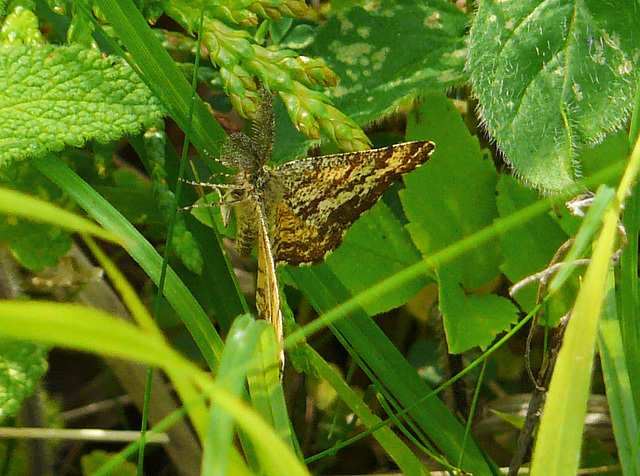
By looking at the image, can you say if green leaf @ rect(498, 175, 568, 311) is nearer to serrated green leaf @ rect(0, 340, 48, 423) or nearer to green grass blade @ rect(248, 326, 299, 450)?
green grass blade @ rect(248, 326, 299, 450)

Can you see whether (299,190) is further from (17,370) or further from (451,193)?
(17,370)

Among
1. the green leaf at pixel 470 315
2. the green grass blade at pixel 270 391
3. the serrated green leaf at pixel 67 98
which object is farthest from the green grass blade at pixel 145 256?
the green leaf at pixel 470 315

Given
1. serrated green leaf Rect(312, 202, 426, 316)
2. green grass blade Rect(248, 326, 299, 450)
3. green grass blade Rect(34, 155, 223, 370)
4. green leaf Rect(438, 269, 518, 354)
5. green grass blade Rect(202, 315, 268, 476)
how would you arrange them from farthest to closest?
serrated green leaf Rect(312, 202, 426, 316) → green leaf Rect(438, 269, 518, 354) → green grass blade Rect(34, 155, 223, 370) → green grass blade Rect(248, 326, 299, 450) → green grass blade Rect(202, 315, 268, 476)

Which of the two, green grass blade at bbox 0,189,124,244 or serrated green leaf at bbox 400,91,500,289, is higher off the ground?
green grass blade at bbox 0,189,124,244

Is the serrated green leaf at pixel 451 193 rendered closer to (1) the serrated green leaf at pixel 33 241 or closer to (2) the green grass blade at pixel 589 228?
(2) the green grass blade at pixel 589 228

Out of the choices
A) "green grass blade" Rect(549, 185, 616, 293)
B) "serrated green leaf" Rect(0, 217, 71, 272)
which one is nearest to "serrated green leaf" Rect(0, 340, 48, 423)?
"serrated green leaf" Rect(0, 217, 71, 272)

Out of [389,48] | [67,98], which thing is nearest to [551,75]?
[389,48]

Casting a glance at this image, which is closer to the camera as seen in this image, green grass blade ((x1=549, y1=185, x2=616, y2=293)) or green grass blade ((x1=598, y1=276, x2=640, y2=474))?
green grass blade ((x1=549, y1=185, x2=616, y2=293))
